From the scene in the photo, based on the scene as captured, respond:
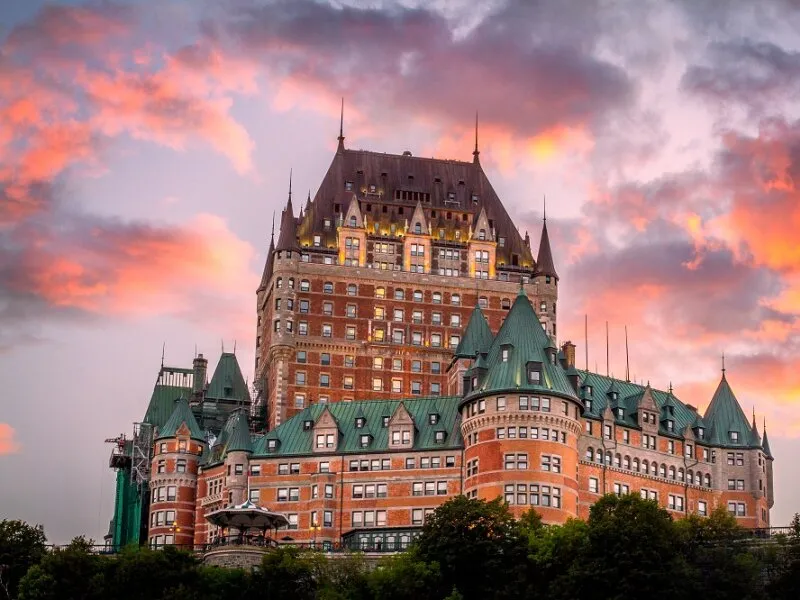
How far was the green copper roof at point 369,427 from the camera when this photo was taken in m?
175

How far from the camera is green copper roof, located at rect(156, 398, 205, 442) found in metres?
191

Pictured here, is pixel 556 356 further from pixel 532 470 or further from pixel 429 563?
pixel 429 563

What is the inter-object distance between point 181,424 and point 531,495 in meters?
44.6

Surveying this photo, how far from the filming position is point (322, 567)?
153m

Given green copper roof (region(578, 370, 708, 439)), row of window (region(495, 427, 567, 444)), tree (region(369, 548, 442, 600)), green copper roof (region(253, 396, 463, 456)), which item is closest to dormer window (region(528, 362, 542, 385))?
row of window (region(495, 427, 567, 444))

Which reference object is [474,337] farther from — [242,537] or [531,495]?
[242,537]

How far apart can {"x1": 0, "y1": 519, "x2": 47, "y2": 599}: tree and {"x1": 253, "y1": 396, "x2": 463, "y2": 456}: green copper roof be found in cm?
2406

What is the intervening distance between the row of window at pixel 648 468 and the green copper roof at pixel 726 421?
15.3 feet

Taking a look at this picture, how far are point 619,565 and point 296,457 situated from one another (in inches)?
1803

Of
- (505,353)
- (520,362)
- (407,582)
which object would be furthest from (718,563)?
(505,353)

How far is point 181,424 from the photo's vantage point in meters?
191

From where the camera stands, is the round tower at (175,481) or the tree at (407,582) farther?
the round tower at (175,481)

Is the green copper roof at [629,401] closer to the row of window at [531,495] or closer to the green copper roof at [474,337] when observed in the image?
the green copper roof at [474,337]

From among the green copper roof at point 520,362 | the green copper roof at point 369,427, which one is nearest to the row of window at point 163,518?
the green copper roof at point 369,427
